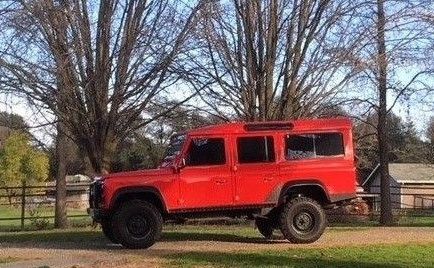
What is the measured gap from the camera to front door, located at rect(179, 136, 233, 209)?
12984mm

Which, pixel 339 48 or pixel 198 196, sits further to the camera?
pixel 339 48

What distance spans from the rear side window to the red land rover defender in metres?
0.01

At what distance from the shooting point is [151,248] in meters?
12.9

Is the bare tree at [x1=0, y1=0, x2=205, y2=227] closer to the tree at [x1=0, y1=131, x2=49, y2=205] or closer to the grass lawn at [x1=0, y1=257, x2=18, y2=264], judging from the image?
the grass lawn at [x1=0, y1=257, x2=18, y2=264]

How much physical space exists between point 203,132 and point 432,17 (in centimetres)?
685

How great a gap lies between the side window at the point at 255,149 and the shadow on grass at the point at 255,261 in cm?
224

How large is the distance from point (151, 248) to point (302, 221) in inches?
116

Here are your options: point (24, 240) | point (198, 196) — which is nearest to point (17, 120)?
point (24, 240)

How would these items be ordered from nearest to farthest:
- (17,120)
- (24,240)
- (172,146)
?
(172,146), (24,240), (17,120)

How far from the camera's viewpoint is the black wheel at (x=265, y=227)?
14261 millimetres

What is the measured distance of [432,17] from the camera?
54.1 feet

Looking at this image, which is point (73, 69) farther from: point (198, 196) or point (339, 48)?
point (339, 48)

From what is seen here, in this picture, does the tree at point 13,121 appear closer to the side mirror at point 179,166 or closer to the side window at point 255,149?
the side mirror at point 179,166

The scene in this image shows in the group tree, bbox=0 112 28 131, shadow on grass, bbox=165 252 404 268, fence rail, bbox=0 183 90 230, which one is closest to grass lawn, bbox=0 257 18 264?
shadow on grass, bbox=165 252 404 268
